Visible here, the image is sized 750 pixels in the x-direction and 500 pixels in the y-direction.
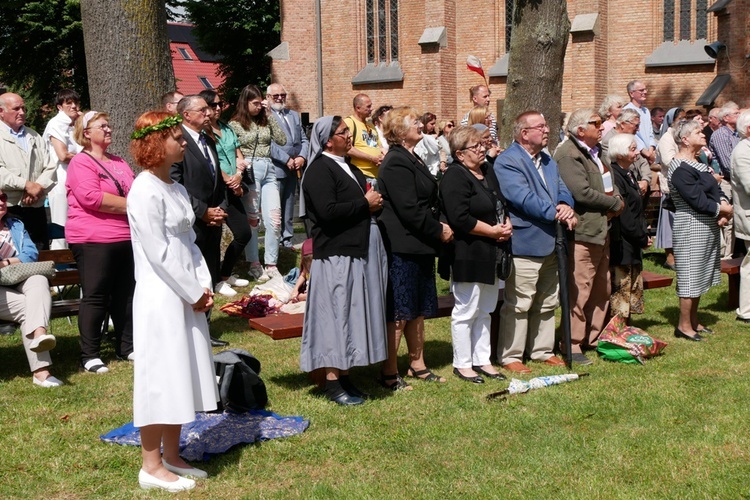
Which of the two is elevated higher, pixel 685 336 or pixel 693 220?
pixel 693 220

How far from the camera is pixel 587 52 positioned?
2661 centimetres

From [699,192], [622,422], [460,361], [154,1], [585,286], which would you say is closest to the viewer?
[622,422]

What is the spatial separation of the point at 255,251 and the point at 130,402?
5128 millimetres

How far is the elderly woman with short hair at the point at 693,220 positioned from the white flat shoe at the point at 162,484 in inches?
220

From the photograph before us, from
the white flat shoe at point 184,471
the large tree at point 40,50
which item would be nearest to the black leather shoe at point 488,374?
the white flat shoe at point 184,471

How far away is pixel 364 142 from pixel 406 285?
127 inches

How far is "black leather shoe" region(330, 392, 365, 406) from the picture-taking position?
6645 mm

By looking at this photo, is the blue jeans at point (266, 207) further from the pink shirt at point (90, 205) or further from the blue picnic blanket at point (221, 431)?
the blue picnic blanket at point (221, 431)

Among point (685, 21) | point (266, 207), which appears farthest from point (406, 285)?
point (685, 21)

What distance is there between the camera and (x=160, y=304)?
5.00 meters

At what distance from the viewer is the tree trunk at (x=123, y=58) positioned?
10.4 m

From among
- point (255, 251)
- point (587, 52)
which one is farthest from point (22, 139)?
point (587, 52)

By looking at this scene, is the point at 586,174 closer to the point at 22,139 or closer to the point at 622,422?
the point at 622,422

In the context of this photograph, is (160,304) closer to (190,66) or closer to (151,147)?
(151,147)
